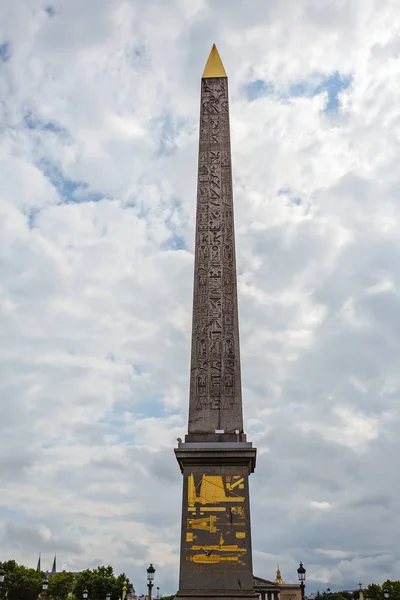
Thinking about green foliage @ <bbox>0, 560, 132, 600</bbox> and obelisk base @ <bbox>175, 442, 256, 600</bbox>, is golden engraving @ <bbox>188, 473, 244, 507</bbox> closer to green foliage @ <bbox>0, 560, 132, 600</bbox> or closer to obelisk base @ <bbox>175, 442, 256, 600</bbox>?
obelisk base @ <bbox>175, 442, 256, 600</bbox>

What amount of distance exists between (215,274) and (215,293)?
622 millimetres

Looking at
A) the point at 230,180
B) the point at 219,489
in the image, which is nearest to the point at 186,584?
the point at 219,489

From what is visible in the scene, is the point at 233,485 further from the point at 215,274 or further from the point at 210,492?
the point at 215,274

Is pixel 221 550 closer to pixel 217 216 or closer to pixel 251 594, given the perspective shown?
pixel 251 594

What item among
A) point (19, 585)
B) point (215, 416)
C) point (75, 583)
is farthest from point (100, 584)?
point (215, 416)

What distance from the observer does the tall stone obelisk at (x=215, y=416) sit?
15.5m

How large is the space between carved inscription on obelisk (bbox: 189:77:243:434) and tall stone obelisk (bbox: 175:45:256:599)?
0.03 meters

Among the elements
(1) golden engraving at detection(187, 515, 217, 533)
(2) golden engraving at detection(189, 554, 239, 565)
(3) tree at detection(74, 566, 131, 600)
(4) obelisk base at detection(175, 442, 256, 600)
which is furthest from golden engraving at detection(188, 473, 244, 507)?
(3) tree at detection(74, 566, 131, 600)

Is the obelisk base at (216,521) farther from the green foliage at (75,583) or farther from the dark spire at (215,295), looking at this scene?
the green foliage at (75,583)

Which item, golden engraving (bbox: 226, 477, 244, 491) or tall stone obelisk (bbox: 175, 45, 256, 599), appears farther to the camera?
golden engraving (bbox: 226, 477, 244, 491)

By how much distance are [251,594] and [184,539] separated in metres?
1.96

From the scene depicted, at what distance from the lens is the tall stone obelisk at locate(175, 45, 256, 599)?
1546 cm

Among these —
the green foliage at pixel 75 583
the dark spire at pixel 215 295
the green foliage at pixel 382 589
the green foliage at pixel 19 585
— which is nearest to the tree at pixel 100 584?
the green foliage at pixel 75 583

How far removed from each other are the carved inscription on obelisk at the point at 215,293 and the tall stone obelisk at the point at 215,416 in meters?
0.03
